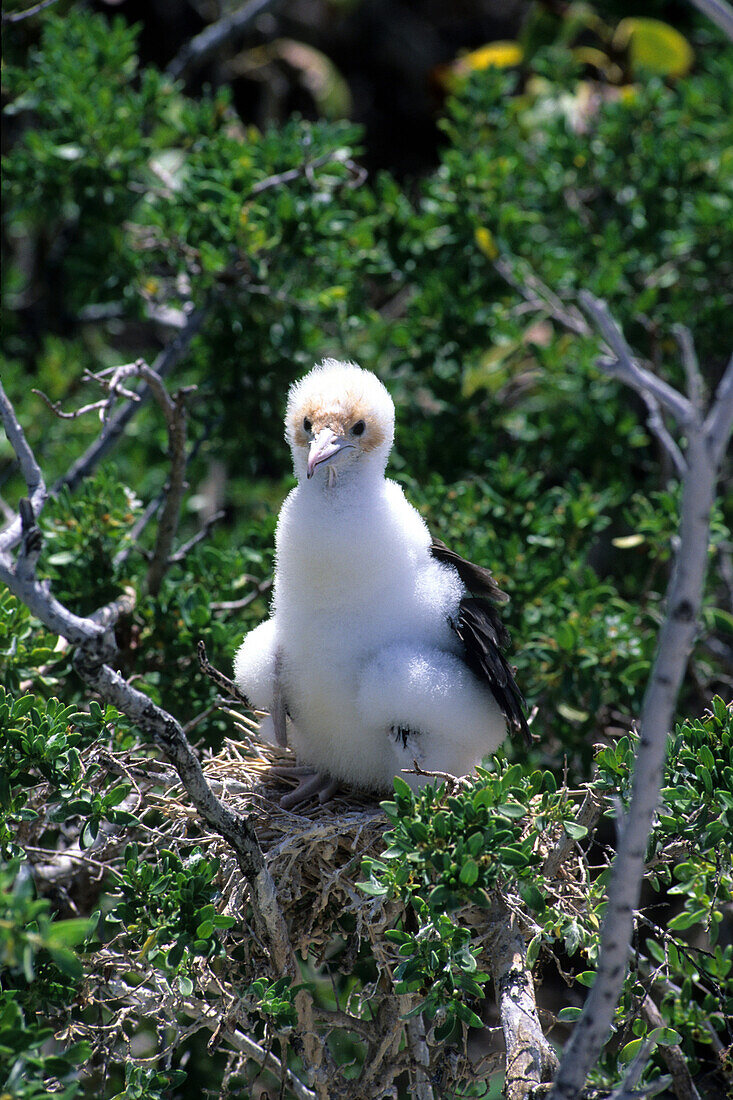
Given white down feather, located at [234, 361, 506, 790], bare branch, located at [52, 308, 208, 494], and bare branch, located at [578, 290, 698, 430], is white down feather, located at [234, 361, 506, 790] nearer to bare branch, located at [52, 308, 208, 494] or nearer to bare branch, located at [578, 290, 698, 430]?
bare branch, located at [52, 308, 208, 494]

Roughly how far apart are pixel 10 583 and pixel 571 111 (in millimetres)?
5418

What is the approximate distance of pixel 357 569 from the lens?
A: 2.70 metres

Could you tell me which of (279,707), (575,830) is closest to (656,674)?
(575,830)

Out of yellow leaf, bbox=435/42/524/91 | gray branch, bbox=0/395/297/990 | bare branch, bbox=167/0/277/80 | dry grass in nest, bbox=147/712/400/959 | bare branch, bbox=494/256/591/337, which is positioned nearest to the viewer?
gray branch, bbox=0/395/297/990

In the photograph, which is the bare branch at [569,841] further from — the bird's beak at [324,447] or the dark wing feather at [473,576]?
the bird's beak at [324,447]

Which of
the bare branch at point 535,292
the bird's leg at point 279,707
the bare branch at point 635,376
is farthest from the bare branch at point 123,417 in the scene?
the bare branch at point 635,376

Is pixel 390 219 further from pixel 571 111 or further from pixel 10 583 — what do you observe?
pixel 10 583

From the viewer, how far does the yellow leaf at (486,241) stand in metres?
4.34

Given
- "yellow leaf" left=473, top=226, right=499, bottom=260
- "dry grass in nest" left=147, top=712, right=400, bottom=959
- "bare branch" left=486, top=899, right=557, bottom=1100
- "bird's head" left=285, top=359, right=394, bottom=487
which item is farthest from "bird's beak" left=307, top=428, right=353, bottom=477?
"yellow leaf" left=473, top=226, right=499, bottom=260

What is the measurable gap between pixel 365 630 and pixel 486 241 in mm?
2304

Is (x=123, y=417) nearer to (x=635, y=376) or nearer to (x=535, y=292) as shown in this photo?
(x=535, y=292)

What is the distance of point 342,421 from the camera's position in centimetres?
280

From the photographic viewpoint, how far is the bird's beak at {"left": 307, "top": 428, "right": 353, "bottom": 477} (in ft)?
8.63

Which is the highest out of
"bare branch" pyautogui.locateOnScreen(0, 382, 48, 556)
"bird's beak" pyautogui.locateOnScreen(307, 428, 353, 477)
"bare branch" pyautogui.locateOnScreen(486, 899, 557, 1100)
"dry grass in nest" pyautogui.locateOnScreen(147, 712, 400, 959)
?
"bare branch" pyautogui.locateOnScreen(0, 382, 48, 556)
